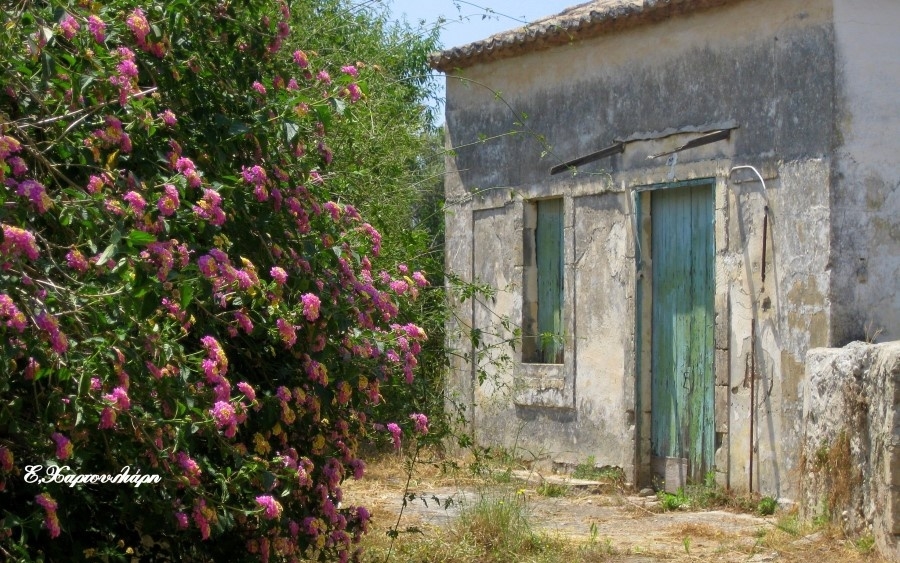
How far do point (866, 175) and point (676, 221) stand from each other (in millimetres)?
1803

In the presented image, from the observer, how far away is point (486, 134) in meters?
11.7

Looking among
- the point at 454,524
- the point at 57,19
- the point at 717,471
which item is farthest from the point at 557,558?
the point at 57,19

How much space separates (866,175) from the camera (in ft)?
27.0

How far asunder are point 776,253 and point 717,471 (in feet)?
5.90

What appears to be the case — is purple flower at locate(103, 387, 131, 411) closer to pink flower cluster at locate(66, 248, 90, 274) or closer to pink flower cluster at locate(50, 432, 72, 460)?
pink flower cluster at locate(50, 432, 72, 460)

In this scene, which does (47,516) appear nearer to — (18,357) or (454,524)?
(18,357)

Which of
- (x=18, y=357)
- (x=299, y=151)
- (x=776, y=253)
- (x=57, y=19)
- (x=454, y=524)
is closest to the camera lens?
(x=18, y=357)

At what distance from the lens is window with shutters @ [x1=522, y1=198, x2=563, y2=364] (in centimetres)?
1088

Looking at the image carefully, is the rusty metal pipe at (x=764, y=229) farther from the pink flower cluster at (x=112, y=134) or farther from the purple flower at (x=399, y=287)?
the pink flower cluster at (x=112, y=134)

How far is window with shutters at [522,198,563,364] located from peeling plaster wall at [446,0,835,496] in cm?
12

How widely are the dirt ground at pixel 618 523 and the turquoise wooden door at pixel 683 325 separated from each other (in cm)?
56

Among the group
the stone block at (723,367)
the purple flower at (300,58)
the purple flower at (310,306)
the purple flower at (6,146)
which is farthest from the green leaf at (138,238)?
the stone block at (723,367)

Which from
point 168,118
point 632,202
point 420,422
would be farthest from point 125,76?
point 632,202

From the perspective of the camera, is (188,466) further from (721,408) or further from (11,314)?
(721,408)
